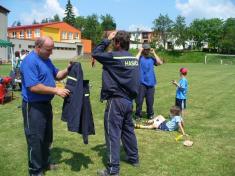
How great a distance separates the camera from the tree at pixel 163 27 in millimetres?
100688

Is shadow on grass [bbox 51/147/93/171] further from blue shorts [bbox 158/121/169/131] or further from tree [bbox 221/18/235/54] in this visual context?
tree [bbox 221/18/235/54]

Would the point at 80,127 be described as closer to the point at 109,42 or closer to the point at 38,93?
the point at 38,93

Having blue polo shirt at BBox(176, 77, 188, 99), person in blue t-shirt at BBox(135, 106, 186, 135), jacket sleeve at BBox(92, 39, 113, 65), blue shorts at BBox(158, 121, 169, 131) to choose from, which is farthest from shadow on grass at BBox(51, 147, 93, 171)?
blue polo shirt at BBox(176, 77, 188, 99)

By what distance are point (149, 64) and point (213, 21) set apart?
105 m

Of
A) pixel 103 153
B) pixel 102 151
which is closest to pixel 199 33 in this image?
pixel 102 151

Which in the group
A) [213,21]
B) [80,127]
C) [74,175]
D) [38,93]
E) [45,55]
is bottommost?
[74,175]

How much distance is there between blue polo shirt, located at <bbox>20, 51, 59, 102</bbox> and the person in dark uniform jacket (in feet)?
2.61

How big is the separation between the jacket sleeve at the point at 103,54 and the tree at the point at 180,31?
95064 mm

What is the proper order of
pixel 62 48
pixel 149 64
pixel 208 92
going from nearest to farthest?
pixel 149 64 < pixel 208 92 < pixel 62 48

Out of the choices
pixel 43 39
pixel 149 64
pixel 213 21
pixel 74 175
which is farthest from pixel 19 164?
pixel 213 21

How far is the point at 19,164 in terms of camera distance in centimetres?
668

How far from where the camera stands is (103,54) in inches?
234

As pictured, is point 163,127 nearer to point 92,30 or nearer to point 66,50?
point 66,50

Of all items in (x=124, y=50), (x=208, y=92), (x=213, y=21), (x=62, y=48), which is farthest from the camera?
(x=213, y=21)
